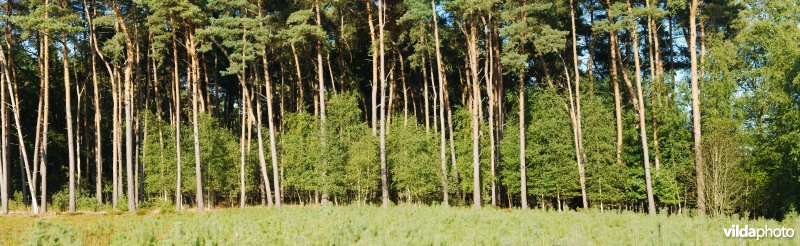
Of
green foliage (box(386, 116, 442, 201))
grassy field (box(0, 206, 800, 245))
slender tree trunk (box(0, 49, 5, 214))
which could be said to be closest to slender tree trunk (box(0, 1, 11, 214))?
slender tree trunk (box(0, 49, 5, 214))

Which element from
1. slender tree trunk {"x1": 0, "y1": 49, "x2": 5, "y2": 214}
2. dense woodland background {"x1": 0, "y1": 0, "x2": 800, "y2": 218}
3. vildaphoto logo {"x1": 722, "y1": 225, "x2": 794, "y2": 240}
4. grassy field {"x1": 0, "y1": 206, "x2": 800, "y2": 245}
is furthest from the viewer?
slender tree trunk {"x1": 0, "y1": 49, "x2": 5, "y2": 214}

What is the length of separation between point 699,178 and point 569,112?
9808mm

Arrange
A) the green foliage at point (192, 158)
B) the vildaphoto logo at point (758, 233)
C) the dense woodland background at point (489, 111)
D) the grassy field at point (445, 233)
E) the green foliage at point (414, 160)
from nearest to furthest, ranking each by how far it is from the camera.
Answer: the grassy field at point (445, 233) < the vildaphoto logo at point (758, 233) < the dense woodland background at point (489, 111) < the green foliage at point (414, 160) < the green foliage at point (192, 158)

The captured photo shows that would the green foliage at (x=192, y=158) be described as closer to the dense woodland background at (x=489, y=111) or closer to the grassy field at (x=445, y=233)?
the dense woodland background at (x=489, y=111)

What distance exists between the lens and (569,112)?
29.3m

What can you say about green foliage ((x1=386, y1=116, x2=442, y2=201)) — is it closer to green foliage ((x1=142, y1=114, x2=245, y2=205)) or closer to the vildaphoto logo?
green foliage ((x1=142, y1=114, x2=245, y2=205))

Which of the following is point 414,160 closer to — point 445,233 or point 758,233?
point 445,233

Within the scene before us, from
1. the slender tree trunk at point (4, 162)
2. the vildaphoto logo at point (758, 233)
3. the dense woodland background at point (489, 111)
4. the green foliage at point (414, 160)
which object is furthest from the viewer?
the green foliage at point (414, 160)

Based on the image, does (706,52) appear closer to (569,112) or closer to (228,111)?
(569,112)

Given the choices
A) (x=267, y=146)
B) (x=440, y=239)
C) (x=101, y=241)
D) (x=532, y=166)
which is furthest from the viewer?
(x=267, y=146)

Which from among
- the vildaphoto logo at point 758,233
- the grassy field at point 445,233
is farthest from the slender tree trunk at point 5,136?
the vildaphoto logo at point 758,233

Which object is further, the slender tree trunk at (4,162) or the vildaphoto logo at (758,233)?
the slender tree trunk at (4,162)

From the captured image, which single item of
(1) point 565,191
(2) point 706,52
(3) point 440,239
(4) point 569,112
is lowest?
(1) point 565,191

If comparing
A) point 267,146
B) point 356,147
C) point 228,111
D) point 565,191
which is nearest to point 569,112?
point 565,191
